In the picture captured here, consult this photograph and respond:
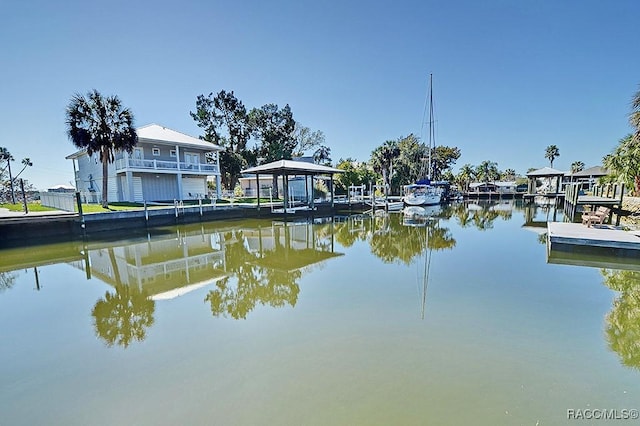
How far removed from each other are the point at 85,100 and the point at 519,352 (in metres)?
22.7

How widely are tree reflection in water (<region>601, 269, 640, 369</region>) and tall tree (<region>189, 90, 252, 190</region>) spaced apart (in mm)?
31333

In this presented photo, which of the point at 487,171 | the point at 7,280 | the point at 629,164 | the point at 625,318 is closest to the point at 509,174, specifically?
the point at 487,171

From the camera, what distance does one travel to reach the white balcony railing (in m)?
20.9

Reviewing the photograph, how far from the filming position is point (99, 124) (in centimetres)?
1745

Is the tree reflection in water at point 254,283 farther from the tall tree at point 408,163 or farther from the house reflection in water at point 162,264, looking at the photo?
the tall tree at point 408,163

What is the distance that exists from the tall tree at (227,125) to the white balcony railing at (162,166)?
279 inches

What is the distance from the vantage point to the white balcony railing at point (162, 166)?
20.9 m

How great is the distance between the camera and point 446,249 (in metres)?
10.6

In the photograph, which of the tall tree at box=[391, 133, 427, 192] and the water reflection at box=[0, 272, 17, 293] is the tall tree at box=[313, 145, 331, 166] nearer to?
the tall tree at box=[391, 133, 427, 192]

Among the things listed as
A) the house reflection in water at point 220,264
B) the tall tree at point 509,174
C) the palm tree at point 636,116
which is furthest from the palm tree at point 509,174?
the house reflection in water at point 220,264

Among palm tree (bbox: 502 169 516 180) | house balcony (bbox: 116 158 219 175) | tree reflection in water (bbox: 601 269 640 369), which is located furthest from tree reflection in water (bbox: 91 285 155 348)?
palm tree (bbox: 502 169 516 180)

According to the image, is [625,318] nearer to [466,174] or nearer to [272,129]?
Result: [272,129]

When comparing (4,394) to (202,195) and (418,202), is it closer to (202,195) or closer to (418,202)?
(202,195)

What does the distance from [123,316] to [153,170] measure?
19139mm
